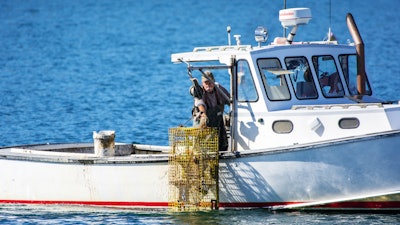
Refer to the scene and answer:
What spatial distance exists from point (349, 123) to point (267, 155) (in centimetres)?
158

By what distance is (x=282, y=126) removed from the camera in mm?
24703

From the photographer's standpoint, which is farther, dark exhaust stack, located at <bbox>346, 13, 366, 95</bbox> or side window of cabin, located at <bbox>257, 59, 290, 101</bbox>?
dark exhaust stack, located at <bbox>346, 13, 366, 95</bbox>

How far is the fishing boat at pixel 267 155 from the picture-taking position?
Answer: 79.1ft

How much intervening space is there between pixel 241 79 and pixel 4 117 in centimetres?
1706

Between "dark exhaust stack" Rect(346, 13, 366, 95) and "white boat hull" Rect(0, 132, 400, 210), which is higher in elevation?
"dark exhaust stack" Rect(346, 13, 366, 95)

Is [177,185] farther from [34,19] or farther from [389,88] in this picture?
[34,19]

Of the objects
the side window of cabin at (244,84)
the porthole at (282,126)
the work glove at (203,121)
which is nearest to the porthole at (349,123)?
the porthole at (282,126)

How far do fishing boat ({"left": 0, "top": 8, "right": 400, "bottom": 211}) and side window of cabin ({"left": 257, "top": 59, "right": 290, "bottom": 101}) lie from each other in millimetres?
19

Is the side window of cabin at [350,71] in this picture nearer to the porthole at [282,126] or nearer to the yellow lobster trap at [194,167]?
the porthole at [282,126]

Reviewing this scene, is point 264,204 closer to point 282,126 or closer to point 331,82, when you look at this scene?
point 282,126

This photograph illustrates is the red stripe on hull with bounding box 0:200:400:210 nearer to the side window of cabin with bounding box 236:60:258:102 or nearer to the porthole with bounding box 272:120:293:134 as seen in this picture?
the porthole with bounding box 272:120:293:134

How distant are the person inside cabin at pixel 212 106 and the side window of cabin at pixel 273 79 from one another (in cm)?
80

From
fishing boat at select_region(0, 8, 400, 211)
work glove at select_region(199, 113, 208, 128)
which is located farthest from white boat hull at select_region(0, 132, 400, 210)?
work glove at select_region(199, 113, 208, 128)

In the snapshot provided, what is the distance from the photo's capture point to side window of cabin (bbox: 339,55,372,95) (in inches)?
1013
